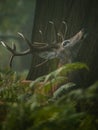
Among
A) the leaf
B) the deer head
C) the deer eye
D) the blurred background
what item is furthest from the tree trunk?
the blurred background

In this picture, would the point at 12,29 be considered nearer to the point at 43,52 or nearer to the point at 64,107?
the point at 43,52

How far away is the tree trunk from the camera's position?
651 cm

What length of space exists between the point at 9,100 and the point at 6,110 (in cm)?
47

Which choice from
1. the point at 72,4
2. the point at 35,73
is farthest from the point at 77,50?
the point at 35,73

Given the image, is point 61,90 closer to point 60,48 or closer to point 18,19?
point 60,48

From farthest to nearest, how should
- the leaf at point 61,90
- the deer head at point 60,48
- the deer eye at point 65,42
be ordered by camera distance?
the deer eye at point 65,42, the deer head at point 60,48, the leaf at point 61,90

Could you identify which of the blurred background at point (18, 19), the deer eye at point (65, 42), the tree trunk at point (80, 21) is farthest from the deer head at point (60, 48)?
the blurred background at point (18, 19)

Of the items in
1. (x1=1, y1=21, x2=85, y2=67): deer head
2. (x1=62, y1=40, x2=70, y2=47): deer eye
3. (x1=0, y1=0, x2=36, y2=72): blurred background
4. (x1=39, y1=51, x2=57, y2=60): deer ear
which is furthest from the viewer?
(x1=0, y1=0, x2=36, y2=72): blurred background

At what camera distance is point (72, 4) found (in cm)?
709

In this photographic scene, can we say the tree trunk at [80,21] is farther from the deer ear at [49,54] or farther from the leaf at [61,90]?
the leaf at [61,90]

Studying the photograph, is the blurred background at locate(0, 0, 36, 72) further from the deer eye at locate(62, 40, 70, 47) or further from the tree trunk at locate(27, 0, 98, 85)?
the deer eye at locate(62, 40, 70, 47)

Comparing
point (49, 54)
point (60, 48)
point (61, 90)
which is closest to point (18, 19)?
point (49, 54)

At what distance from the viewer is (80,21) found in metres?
6.82

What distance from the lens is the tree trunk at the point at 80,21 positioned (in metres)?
6.51
